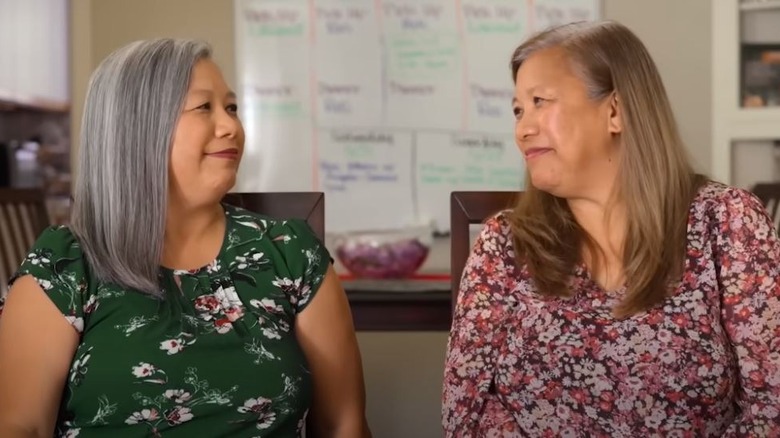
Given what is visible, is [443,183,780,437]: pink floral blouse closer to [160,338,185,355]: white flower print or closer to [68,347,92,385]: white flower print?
[160,338,185,355]: white flower print

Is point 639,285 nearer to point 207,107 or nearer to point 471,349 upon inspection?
point 471,349

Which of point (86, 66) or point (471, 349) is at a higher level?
point (86, 66)

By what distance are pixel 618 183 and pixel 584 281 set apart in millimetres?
177

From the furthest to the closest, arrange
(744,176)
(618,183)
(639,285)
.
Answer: (744,176) < (618,183) < (639,285)

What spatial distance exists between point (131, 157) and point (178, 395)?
37 cm

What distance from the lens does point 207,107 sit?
1608 mm

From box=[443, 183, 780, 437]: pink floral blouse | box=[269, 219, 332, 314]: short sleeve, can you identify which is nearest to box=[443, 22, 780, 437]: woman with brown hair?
box=[443, 183, 780, 437]: pink floral blouse

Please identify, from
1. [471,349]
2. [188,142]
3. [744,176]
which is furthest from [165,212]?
[744,176]

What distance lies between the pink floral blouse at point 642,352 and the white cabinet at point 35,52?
2967mm

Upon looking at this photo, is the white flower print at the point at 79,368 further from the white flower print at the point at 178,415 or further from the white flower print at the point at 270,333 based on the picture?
the white flower print at the point at 270,333

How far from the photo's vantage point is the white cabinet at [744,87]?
3686mm

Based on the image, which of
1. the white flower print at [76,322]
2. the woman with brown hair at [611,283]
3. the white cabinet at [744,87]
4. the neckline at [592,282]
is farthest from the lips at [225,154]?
the white cabinet at [744,87]

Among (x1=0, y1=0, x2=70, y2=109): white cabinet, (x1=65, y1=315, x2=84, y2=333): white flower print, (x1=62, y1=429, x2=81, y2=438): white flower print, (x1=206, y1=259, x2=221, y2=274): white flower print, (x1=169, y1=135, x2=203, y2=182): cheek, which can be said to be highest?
(x1=0, y1=0, x2=70, y2=109): white cabinet

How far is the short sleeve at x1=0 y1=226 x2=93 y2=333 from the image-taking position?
151 cm
